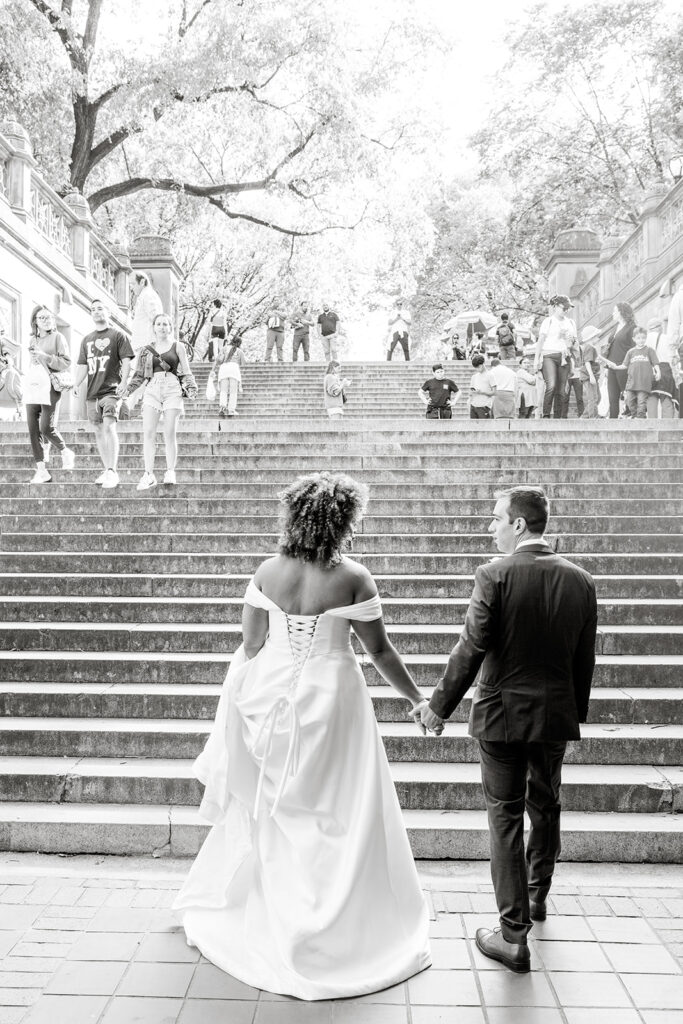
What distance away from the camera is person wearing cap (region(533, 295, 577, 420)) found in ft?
42.3

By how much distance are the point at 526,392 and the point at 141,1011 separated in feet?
45.7

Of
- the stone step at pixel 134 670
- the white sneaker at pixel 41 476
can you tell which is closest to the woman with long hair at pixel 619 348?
the white sneaker at pixel 41 476

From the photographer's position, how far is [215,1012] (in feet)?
10.3

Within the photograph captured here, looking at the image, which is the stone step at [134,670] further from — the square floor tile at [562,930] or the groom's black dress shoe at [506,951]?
the groom's black dress shoe at [506,951]

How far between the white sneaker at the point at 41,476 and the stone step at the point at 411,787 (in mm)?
4417

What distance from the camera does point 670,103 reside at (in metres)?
27.9

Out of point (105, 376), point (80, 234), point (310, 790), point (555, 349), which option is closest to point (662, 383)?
point (555, 349)

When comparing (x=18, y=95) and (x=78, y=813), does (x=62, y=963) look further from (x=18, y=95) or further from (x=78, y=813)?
(x=18, y=95)

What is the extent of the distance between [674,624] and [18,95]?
19227mm

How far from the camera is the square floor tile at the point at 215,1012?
310 centimetres

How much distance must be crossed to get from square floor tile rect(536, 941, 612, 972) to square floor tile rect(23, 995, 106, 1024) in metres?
1.65

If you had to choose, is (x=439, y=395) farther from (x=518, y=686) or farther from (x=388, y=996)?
(x=388, y=996)

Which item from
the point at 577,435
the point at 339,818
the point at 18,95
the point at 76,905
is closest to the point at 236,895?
the point at 339,818

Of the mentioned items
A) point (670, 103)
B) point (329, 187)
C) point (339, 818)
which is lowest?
point (339, 818)
